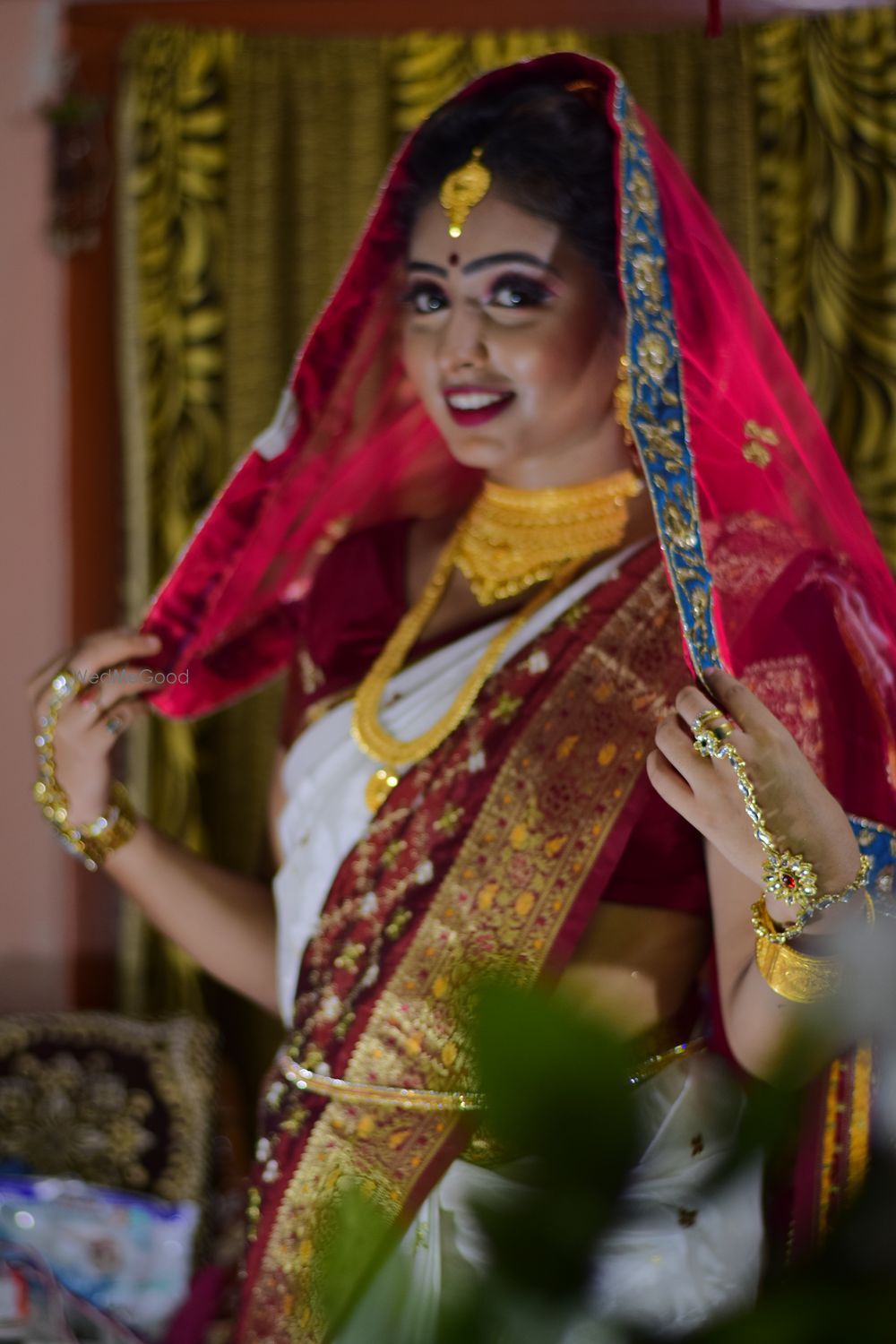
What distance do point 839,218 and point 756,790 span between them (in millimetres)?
1317

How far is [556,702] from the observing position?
3.23 ft

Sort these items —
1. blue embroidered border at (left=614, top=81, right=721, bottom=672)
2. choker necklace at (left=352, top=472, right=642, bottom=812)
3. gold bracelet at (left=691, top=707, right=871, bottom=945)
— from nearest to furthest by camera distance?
1. gold bracelet at (left=691, top=707, right=871, bottom=945)
2. blue embroidered border at (left=614, top=81, right=721, bottom=672)
3. choker necklace at (left=352, top=472, right=642, bottom=812)

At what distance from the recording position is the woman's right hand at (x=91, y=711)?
1.11 metres

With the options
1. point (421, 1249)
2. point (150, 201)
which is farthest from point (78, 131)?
point (421, 1249)

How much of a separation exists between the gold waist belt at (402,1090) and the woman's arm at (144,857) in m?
0.18

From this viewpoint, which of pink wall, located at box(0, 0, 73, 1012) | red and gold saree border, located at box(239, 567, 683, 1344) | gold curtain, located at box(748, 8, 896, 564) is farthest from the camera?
pink wall, located at box(0, 0, 73, 1012)

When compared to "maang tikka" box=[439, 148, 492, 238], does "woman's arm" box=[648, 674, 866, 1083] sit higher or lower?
lower

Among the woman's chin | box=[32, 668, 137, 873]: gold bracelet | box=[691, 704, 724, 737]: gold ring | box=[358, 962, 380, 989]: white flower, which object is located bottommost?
box=[358, 962, 380, 989]: white flower

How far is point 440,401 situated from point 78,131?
1.15 metres

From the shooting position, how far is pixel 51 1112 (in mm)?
1692

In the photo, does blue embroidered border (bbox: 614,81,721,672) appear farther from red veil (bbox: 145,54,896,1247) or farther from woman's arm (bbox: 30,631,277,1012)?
woman's arm (bbox: 30,631,277,1012)

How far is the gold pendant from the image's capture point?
3.39 ft

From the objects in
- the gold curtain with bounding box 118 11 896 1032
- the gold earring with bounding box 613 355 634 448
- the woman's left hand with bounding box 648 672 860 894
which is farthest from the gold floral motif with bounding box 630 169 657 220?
the gold curtain with bounding box 118 11 896 1032

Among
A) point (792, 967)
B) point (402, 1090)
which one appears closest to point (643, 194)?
point (792, 967)
